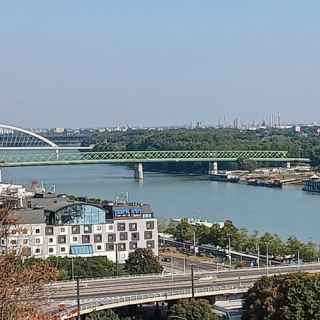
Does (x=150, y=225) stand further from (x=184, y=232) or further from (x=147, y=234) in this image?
(x=184, y=232)

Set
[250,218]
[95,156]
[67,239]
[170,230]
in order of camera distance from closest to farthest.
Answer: [67,239]
[170,230]
[250,218]
[95,156]

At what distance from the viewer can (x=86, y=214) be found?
6723mm

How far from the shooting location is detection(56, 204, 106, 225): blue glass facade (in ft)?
21.9

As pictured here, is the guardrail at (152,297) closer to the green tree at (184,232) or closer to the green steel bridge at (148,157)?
the green tree at (184,232)

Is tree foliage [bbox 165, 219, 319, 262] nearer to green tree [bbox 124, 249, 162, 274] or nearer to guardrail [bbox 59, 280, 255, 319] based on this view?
green tree [bbox 124, 249, 162, 274]

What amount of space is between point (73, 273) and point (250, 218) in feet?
14.4

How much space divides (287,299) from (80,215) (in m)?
3.27

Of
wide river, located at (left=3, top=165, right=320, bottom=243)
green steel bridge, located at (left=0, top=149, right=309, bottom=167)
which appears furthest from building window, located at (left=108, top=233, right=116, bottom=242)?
green steel bridge, located at (left=0, top=149, right=309, bottom=167)

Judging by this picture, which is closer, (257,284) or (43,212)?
(257,284)

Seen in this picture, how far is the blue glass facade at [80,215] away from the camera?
21.9 ft

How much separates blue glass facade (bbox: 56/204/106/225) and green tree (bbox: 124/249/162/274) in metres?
0.83

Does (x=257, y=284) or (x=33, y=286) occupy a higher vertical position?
(x=33, y=286)

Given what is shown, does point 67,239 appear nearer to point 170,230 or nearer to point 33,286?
point 170,230

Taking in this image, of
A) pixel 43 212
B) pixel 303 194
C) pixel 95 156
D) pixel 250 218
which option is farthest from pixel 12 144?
pixel 43 212
